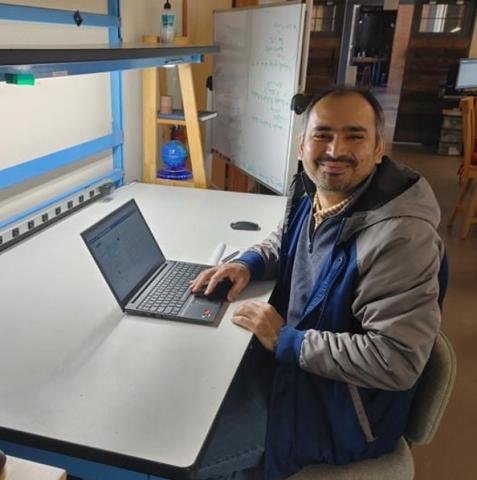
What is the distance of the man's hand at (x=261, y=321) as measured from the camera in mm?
1080

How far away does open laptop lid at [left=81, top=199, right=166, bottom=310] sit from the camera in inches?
43.8

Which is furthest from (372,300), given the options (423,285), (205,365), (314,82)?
(314,82)

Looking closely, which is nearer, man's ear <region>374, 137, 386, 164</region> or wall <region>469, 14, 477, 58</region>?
man's ear <region>374, 137, 386, 164</region>

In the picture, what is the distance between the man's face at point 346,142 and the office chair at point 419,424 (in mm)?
394

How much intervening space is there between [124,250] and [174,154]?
127 centimetres

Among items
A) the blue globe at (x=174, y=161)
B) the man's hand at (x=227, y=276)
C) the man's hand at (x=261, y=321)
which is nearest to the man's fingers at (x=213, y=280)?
the man's hand at (x=227, y=276)

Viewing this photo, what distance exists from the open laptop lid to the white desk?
70mm

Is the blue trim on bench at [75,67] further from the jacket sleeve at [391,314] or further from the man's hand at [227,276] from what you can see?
the jacket sleeve at [391,314]

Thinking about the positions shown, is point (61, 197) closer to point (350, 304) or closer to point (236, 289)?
point (236, 289)

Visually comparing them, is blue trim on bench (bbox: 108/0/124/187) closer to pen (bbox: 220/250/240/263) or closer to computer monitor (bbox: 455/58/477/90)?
pen (bbox: 220/250/240/263)

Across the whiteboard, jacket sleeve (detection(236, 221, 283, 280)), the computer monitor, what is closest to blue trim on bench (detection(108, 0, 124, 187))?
the whiteboard

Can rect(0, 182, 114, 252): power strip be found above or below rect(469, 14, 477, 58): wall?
below

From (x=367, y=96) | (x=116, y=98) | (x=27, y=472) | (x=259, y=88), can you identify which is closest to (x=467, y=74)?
(x=259, y=88)

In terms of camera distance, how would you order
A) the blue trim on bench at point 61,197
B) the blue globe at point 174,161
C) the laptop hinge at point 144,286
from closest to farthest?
the laptop hinge at point 144,286, the blue trim on bench at point 61,197, the blue globe at point 174,161
